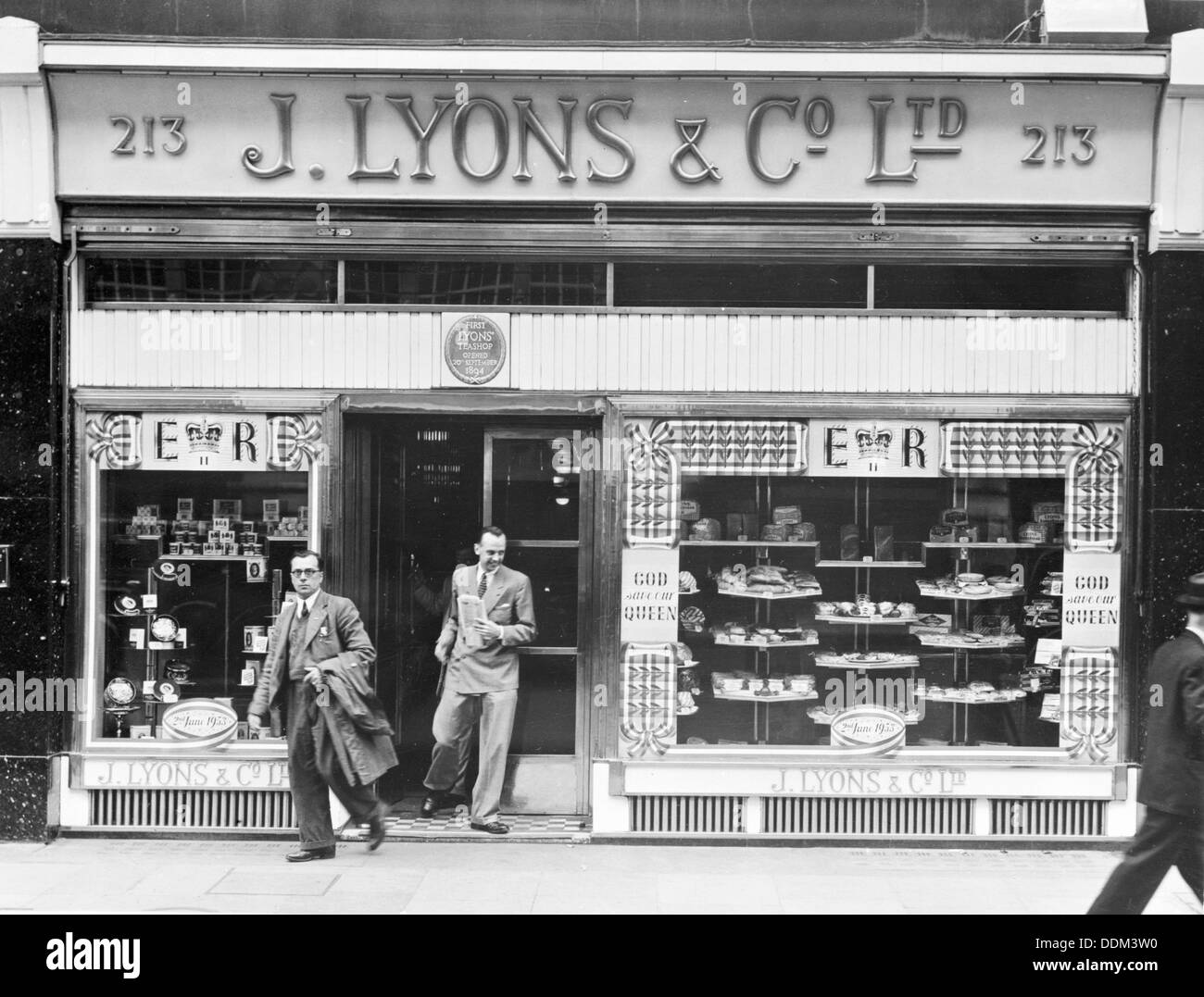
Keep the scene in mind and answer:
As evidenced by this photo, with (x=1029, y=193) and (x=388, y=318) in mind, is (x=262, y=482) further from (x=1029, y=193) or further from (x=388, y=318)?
(x=1029, y=193)

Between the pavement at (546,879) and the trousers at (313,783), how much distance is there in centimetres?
22

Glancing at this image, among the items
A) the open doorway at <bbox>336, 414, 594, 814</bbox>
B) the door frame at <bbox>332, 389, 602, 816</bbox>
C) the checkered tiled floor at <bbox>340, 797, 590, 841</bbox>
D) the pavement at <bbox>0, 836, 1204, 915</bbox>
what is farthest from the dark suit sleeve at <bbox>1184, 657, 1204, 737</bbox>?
the checkered tiled floor at <bbox>340, 797, 590, 841</bbox>

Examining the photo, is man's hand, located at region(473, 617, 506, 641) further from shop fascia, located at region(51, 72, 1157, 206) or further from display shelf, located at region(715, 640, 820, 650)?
shop fascia, located at region(51, 72, 1157, 206)

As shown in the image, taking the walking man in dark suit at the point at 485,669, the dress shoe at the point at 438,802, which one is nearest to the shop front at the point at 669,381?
the walking man in dark suit at the point at 485,669

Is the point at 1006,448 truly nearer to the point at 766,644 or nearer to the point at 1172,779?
the point at 766,644

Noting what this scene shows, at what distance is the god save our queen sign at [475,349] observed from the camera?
7.96 meters

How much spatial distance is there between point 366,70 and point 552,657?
13.4 feet

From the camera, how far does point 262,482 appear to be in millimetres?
8102

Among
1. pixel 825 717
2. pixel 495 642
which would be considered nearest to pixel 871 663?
pixel 825 717

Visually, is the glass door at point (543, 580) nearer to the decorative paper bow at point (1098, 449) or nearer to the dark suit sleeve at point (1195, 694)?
the decorative paper bow at point (1098, 449)

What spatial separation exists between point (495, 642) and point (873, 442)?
2866mm

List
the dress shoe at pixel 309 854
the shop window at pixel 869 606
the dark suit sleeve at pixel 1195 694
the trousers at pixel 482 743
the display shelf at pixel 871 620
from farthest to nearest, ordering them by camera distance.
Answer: the display shelf at pixel 871 620, the shop window at pixel 869 606, the trousers at pixel 482 743, the dress shoe at pixel 309 854, the dark suit sleeve at pixel 1195 694

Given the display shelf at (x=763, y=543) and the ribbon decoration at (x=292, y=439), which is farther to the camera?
the display shelf at (x=763, y=543)

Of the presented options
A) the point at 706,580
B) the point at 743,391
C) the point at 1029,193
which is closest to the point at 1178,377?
the point at 1029,193
